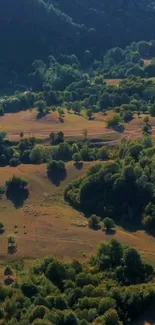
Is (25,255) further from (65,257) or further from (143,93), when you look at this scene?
(143,93)

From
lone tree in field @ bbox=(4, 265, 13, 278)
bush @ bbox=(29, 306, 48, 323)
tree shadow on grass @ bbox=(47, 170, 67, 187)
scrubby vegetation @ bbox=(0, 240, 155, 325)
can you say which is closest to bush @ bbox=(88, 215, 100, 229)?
scrubby vegetation @ bbox=(0, 240, 155, 325)

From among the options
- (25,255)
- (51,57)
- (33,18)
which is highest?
(33,18)

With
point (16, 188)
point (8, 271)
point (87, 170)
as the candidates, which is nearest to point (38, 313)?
point (8, 271)

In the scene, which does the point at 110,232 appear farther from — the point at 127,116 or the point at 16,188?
the point at 127,116

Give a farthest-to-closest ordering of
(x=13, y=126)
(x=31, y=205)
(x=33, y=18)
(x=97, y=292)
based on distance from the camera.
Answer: (x=33, y=18), (x=13, y=126), (x=31, y=205), (x=97, y=292)

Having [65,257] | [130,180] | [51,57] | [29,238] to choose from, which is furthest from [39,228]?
→ [51,57]

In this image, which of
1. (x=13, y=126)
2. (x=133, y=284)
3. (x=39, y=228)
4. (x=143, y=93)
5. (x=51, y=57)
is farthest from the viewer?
(x=51, y=57)

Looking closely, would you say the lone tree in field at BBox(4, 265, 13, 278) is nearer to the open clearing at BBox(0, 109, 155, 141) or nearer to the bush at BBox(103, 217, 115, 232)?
the bush at BBox(103, 217, 115, 232)

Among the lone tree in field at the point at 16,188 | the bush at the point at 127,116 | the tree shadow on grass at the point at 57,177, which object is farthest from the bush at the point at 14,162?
the bush at the point at 127,116

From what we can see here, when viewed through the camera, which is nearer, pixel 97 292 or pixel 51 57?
pixel 97 292
